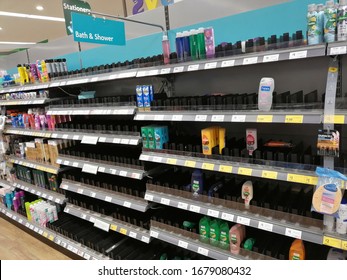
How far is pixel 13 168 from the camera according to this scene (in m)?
3.80

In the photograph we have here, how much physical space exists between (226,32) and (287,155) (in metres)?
1.03

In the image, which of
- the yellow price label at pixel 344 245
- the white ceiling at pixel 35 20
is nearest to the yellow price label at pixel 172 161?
the yellow price label at pixel 344 245

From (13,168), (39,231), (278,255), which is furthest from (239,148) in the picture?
(13,168)

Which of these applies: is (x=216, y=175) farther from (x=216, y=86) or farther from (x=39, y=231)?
(x=39, y=231)

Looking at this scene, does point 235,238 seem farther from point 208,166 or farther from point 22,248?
point 22,248

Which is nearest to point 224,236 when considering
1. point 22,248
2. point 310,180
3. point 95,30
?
point 310,180

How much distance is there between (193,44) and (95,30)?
2.48 feet

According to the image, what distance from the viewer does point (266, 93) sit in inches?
55.3

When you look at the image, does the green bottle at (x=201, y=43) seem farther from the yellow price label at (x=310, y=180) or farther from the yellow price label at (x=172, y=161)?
the yellow price label at (x=310, y=180)

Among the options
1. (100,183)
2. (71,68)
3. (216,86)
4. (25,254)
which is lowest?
(25,254)

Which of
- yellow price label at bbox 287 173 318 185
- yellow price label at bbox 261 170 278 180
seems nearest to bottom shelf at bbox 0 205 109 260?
yellow price label at bbox 261 170 278 180

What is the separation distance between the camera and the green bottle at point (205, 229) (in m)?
1.89

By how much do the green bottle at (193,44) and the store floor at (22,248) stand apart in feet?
8.35

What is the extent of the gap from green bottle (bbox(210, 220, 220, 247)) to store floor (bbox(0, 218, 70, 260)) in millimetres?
1819
